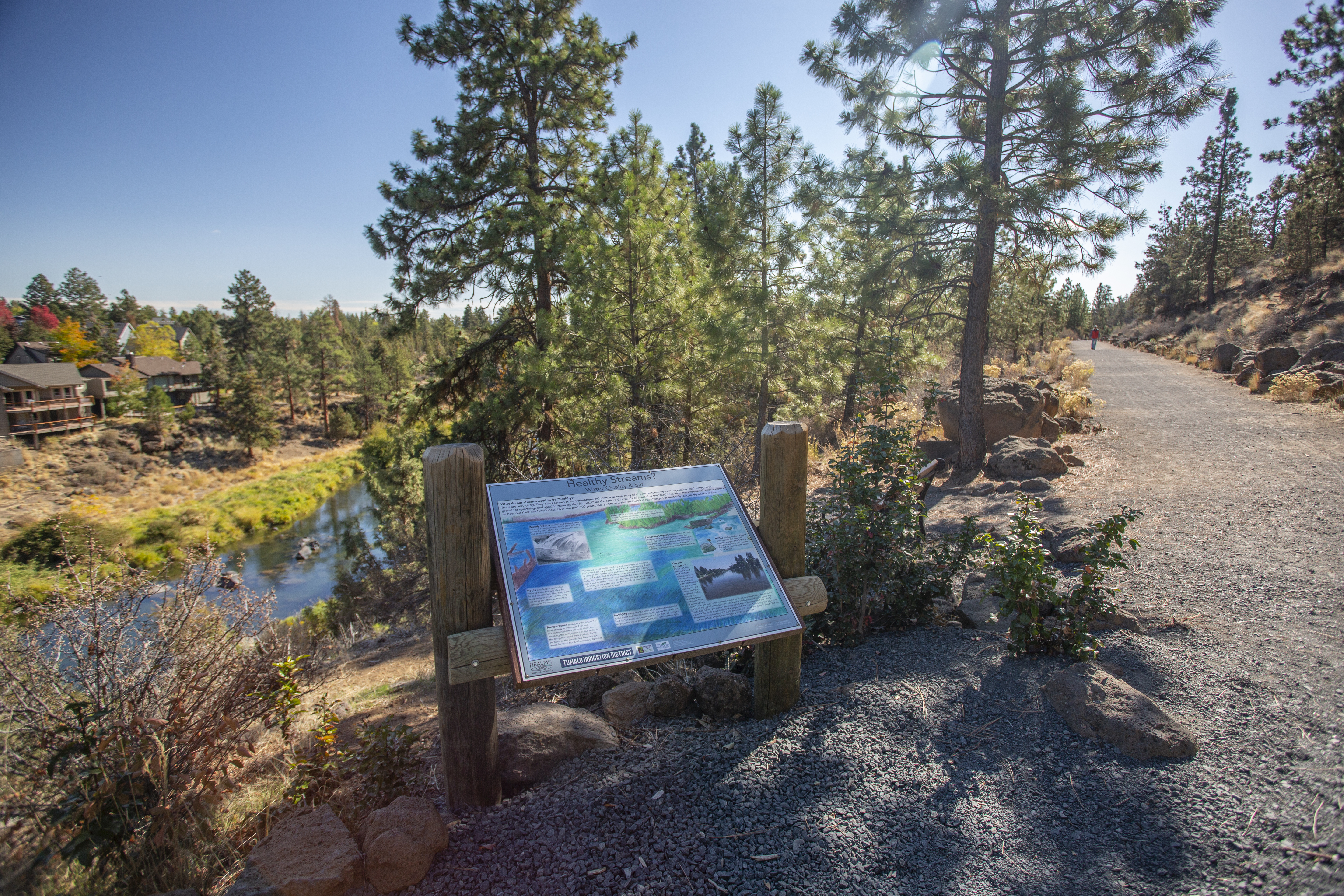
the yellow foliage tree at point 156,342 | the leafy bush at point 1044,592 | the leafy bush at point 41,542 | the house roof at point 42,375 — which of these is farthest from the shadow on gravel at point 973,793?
the yellow foliage tree at point 156,342

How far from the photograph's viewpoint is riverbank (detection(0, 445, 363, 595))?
1802 cm

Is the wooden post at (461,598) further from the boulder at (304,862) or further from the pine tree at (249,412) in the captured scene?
the pine tree at (249,412)

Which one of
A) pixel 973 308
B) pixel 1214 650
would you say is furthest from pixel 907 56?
pixel 1214 650

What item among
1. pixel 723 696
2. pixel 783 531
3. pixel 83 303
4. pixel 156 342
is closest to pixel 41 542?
pixel 723 696

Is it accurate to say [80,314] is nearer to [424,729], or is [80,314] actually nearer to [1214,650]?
[424,729]

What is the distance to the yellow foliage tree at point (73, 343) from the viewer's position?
45.8 meters

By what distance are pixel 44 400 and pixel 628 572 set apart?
49.6 meters

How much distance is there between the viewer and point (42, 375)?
118ft

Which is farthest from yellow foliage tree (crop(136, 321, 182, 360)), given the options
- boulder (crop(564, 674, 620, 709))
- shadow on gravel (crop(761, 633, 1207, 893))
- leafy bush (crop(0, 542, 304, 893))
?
shadow on gravel (crop(761, 633, 1207, 893))

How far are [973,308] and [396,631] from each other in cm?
1169

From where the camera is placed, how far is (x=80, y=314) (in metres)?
59.8

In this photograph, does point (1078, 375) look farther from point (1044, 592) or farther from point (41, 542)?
point (41, 542)

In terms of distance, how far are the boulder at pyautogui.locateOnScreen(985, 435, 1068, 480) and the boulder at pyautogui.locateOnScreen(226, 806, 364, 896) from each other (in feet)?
29.6

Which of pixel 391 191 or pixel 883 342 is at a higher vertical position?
pixel 391 191
